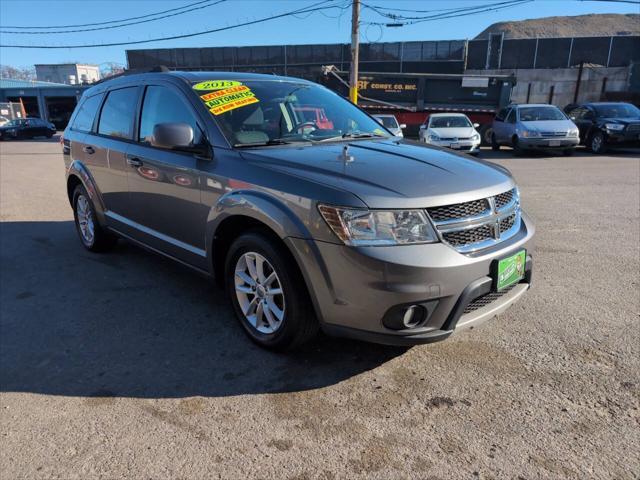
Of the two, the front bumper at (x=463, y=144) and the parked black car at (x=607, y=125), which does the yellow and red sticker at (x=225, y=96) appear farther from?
the parked black car at (x=607, y=125)

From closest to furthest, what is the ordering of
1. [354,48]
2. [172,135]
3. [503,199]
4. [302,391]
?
[302,391], [503,199], [172,135], [354,48]

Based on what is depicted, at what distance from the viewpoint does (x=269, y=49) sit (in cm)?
4253

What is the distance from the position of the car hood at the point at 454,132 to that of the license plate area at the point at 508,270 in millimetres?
12632

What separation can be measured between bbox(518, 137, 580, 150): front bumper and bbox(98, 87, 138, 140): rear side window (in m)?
13.5

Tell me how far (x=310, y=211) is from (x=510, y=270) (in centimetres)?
126

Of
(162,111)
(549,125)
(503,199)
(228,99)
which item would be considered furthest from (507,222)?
(549,125)

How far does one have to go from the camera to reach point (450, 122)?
52.9 feet

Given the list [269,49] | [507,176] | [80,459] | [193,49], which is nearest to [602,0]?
[507,176]

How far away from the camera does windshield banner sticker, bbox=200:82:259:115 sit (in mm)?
3590

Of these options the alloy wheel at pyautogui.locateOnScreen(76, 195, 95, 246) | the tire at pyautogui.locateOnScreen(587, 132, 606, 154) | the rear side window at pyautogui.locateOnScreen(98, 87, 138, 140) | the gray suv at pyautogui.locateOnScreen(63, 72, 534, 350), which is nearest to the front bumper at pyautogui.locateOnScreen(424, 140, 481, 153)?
the tire at pyautogui.locateOnScreen(587, 132, 606, 154)

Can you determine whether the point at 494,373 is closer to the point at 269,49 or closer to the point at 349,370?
the point at 349,370

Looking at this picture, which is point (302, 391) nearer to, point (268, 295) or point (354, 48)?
point (268, 295)

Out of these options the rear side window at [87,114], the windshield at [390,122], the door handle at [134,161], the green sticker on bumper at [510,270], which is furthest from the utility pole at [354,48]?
the green sticker on bumper at [510,270]

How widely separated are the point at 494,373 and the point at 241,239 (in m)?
1.80
